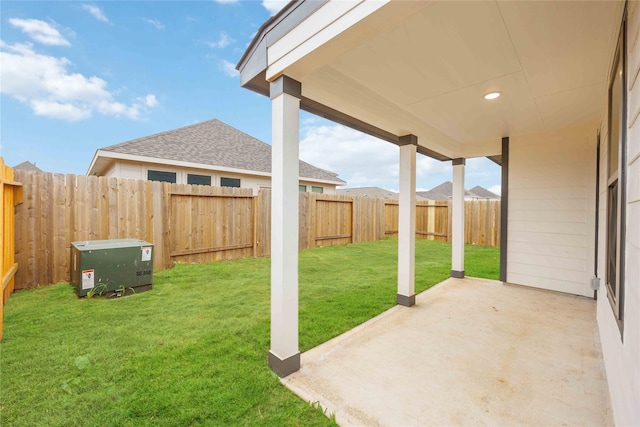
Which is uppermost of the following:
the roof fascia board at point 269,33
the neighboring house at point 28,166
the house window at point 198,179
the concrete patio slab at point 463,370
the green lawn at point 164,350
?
the neighboring house at point 28,166

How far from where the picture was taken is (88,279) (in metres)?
3.63

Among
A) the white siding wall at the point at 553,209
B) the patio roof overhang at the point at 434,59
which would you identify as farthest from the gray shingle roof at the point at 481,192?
the patio roof overhang at the point at 434,59

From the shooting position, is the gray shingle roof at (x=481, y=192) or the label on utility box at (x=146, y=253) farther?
the gray shingle roof at (x=481, y=192)

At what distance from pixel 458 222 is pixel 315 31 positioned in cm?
476

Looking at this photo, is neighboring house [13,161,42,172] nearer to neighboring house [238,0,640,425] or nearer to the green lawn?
the green lawn

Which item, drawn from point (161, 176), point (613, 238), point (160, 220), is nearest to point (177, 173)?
point (161, 176)

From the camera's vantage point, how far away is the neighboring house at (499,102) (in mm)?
1440

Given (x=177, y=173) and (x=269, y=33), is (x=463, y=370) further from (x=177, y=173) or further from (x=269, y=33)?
(x=177, y=173)

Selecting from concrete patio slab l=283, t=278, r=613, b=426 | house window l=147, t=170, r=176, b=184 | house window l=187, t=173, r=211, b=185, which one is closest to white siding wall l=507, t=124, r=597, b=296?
concrete patio slab l=283, t=278, r=613, b=426

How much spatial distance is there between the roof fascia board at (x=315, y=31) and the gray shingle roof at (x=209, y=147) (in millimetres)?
7761

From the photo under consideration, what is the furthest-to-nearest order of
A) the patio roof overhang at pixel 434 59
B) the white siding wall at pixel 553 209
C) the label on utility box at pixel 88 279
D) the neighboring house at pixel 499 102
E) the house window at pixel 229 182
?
the house window at pixel 229 182 < the white siding wall at pixel 553 209 < the label on utility box at pixel 88 279 < the patio roof overhang at pixel 434 59 < the neighboring house at pixel 499 102

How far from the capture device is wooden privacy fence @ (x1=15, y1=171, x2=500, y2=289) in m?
4.12

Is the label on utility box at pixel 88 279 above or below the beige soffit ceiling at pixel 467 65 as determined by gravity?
below

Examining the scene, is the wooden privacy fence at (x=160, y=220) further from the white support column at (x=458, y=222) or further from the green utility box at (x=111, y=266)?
the white support column at (x=458, y=222)
